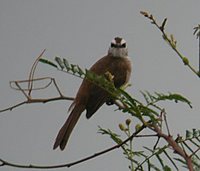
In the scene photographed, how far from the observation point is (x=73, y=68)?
2.53 feet

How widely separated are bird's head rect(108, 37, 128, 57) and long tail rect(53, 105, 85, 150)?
68 cm

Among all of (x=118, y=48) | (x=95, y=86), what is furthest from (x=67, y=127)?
(x=118, y=48)

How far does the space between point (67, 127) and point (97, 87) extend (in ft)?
0.79

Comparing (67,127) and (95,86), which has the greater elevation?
(95,86)

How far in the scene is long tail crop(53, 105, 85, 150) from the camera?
5.08 feet

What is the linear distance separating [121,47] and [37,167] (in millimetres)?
2228

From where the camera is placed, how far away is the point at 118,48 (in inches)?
111

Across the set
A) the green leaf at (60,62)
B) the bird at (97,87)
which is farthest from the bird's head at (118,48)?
the green leaf at (60,62)

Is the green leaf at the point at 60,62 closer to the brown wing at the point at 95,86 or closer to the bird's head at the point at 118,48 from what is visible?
the brown wing at the point at 95,86

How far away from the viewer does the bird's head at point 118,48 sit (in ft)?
9.16

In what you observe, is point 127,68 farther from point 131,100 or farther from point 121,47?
point 131,100

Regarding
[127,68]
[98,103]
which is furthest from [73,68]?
[127,68]

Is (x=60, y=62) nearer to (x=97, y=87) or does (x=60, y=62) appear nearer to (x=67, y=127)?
(x=97, y=87)

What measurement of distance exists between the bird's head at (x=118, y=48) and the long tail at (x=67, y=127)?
0.68 metres
